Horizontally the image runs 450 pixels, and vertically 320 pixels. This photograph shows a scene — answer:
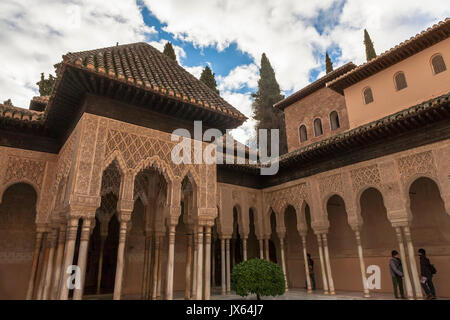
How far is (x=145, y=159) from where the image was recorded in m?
7.16

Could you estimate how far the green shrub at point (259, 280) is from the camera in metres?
8.35

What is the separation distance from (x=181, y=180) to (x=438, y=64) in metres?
10.4

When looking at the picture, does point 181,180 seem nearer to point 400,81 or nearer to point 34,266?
point 34,266

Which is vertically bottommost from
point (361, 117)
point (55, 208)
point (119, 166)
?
point (55, 208)

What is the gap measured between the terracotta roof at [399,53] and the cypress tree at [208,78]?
10888mm

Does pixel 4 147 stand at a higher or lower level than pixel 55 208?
higher

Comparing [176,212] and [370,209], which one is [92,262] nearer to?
[176,212]

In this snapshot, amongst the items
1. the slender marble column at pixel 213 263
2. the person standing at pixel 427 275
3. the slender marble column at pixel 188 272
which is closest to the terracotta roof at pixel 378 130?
the person standing at pixel 427 275

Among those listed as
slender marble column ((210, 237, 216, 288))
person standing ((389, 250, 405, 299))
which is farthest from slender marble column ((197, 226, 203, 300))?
slender marble column ((210, 237, 216, 288))

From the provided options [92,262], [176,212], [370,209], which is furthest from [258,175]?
[92,262]

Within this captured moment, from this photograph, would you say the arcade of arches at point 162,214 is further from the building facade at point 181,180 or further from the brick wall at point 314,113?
the brick wall at point 314,113

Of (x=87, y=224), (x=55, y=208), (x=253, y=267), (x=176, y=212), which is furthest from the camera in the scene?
(x=253, y=267)

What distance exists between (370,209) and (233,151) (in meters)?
9.00

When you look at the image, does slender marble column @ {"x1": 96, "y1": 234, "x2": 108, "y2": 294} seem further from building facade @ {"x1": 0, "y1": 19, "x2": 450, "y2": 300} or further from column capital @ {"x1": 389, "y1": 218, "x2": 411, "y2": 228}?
column capital @ {"x1": 389, "y1": 218, "x2": 411, "y2": 228}
